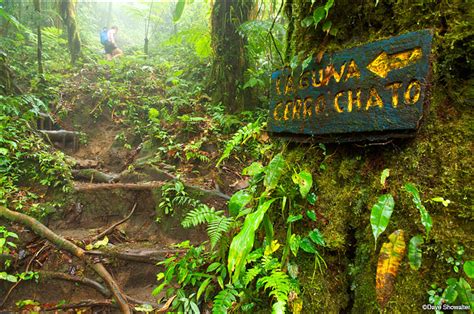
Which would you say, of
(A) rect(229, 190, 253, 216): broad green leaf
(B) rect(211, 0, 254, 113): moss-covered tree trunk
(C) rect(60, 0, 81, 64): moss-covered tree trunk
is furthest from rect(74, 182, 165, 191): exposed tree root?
(C) rect(60, 0, 81, 64): moss-covered tree trunk

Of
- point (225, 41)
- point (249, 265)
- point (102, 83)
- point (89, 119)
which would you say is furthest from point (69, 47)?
point (249, 265)

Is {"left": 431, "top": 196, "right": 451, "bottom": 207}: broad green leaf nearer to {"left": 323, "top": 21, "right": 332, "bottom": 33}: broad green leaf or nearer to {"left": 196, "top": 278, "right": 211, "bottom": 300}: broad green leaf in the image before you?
{"left": 323, "top": 21, "right": 332, "bottom": 33}: broad green leaf

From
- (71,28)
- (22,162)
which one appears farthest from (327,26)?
(71,28)

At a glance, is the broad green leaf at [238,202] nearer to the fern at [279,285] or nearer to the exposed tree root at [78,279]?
the fern at [279,285]

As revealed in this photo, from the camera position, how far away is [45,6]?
33.2 ft

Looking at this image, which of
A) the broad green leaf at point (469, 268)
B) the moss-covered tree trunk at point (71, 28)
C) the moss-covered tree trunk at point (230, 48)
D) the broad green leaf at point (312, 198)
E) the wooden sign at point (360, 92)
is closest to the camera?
the broad green leaf at point (469, 268)

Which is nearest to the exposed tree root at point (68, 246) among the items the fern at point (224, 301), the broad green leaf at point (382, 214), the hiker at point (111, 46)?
the fern at point (224, 301)

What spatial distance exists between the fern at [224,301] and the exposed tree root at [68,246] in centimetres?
165

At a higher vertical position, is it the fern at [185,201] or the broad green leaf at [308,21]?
the broad green leaf at [308,21]

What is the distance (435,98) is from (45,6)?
42.1 ft

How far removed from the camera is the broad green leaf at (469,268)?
1.06 m

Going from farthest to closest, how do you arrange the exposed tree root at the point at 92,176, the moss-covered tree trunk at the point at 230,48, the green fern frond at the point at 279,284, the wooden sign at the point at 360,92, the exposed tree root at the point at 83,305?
the moss-covered tree trunk at the point at 230,48
the exposed tree root at the point at 92,176
the exposed tree root at the point at 83,305
the green fern frond at the point at 279,284
the wooden sign at the point at 360,92

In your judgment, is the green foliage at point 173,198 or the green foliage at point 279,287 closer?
the green foliage at point 279,287

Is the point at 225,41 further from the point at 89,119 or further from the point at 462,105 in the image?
the point at 462,105
